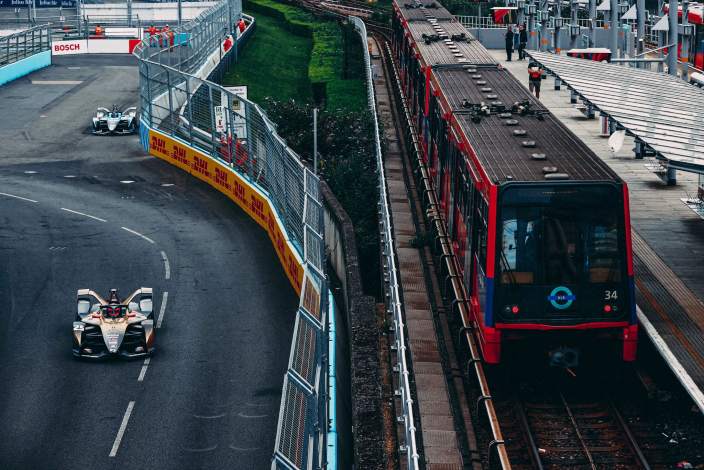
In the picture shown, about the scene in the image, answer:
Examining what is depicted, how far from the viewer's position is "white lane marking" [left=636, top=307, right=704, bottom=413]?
54.1 ft

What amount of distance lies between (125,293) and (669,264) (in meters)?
10.7

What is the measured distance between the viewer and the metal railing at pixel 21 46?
55.5 m

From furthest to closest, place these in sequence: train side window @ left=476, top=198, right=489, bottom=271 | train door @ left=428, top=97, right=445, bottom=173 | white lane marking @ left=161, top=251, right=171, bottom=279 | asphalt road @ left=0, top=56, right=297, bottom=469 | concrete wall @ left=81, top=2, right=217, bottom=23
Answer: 1. concrete wall @ left=81, top=2, right=217, bottom=23
2. train door @ left=428, top=97, right=445, bottom=173
3. white lane marking @ left=161, top=251, right=171, bottom=279
4. train side window @ left=476, top=198, right=489, bottom=271
5. asphalt road @ left=0, top=56, right=297, bottom=469

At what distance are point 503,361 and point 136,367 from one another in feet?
20.6

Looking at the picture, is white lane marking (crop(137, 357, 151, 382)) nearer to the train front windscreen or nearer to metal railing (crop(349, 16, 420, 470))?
Result: metal railing (crop(349, 16, 420, 470))

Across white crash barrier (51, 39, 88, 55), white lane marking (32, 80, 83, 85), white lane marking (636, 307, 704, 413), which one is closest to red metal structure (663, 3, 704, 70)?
white lane marking (32, 80, 83, 85)

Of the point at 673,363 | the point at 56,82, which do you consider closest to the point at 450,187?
the point at 673,363

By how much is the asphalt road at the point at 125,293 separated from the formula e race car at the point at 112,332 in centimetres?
24

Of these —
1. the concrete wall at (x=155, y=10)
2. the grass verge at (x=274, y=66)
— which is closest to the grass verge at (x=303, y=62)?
the grass verge at (x=274, y=66)

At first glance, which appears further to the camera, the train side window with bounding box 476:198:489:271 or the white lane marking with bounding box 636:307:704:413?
the train side window with bounding box 476:198:489:271

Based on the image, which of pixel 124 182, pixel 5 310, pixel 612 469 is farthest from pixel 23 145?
pixel 612 469

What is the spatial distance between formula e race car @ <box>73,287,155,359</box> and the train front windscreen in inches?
254

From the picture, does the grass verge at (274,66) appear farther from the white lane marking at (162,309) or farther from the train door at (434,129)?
the white lane marking at (162,309)

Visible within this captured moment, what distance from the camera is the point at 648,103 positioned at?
27.1 m
